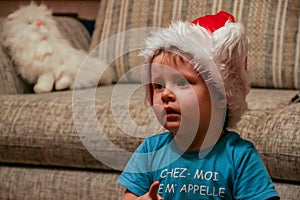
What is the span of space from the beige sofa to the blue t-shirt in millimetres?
364

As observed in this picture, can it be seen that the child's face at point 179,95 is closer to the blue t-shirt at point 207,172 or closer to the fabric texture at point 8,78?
the blue t-shirt at point 207,172

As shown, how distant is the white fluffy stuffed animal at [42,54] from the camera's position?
2.08 metres

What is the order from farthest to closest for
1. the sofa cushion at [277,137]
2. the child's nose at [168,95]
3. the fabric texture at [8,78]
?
1. the fabric texture at [8,78]
2. the sofa cushion at [277,137]
3. the child's nose at [168,95]

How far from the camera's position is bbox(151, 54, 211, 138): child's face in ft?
3.65

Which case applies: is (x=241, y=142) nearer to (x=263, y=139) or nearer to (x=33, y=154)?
(x=263, y=139)

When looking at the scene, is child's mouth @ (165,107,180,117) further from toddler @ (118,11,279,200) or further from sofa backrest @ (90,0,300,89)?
sofa backrest @ (90,0,300,89)

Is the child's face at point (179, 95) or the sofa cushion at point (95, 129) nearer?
the child's face at point (179, 95)

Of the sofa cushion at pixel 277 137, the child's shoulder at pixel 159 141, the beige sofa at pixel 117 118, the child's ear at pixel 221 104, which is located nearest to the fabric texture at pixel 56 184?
the beige sofa at pixel 117 118

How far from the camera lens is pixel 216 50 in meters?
1.12

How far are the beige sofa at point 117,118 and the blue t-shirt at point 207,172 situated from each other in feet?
1.20

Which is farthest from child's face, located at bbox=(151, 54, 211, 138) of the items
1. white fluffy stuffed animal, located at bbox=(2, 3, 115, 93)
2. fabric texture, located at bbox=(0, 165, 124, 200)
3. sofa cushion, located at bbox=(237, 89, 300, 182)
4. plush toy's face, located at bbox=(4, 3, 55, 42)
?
plush toy's face, located at bbox=(4, 3, 55, 42)

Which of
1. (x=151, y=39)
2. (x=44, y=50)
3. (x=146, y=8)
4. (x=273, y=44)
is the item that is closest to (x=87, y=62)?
(x=44, y=50)

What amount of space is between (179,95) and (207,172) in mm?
144

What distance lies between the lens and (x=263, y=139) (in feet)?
4.94
